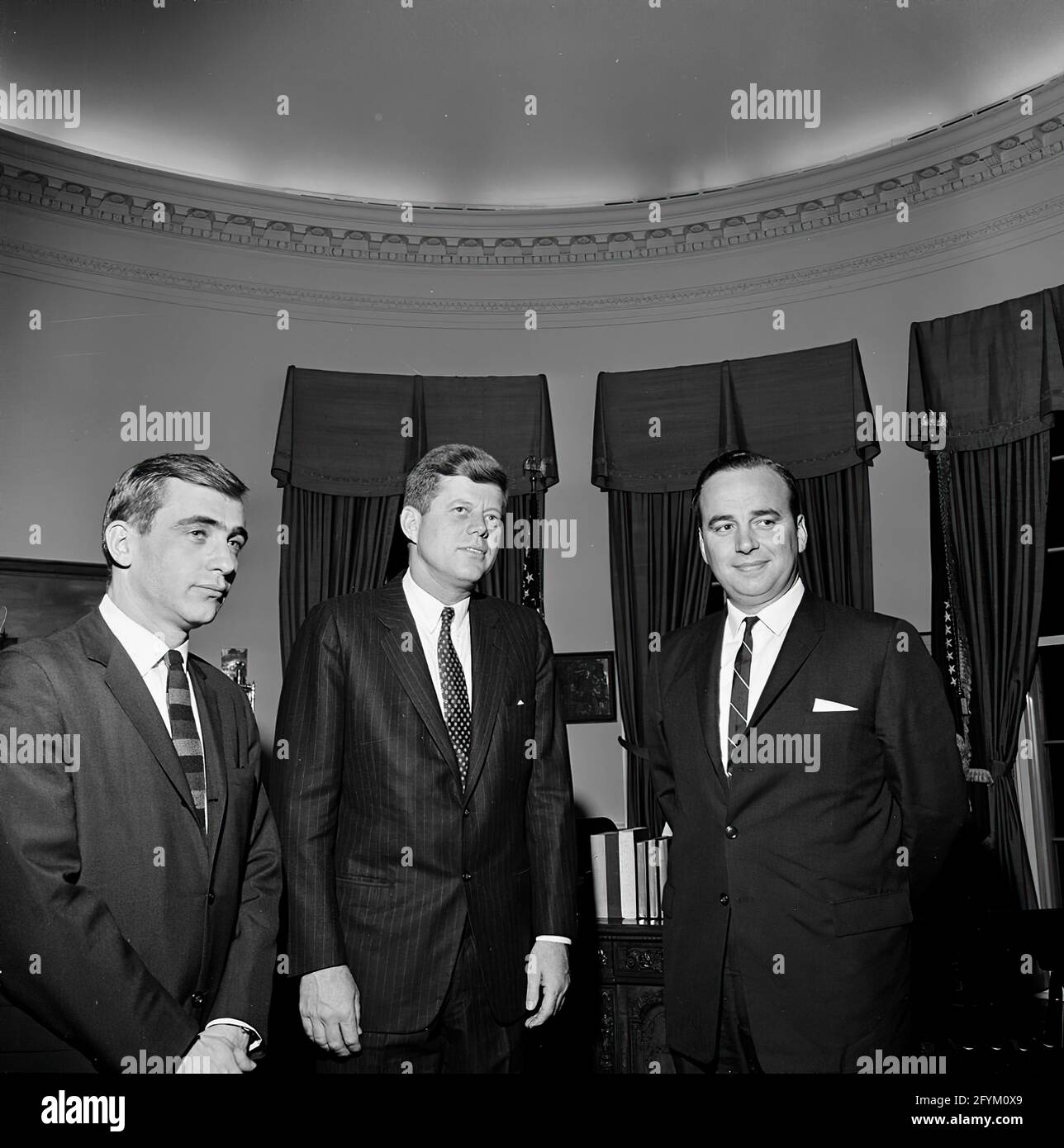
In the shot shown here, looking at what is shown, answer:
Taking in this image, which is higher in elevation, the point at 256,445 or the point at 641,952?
the point at 256,445

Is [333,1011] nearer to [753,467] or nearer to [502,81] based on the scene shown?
[753,467]

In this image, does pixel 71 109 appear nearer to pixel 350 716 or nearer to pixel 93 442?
pixel 93 442

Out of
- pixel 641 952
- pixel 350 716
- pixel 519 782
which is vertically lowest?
pixel 641 952

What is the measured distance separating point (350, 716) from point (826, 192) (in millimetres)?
5434

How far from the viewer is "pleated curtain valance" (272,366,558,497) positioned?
7066mm

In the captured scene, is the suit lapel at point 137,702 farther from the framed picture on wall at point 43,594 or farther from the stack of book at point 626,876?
the framed picture on wall at point 43,594

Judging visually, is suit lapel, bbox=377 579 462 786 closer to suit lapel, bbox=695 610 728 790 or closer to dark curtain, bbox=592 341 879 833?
suit lapel, bbox=695 610 728 790

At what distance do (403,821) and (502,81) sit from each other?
16.7 ft

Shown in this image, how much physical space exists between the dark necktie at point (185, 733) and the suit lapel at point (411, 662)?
522 mm

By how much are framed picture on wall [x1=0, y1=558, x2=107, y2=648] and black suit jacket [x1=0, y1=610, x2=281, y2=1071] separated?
3989 millimetres

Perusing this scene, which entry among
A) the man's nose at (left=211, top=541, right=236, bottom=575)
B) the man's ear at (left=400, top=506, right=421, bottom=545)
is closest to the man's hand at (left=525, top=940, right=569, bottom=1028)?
the man's ear at (left=400, top=506, right=421, bottom=545)

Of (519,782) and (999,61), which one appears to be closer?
(519,782)

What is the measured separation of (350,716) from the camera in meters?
2.78
